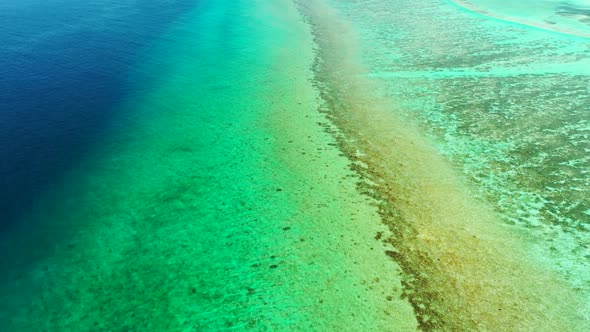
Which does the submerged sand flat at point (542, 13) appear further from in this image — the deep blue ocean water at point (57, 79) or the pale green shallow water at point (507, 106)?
the deep blue ocean water at point (57, 79)

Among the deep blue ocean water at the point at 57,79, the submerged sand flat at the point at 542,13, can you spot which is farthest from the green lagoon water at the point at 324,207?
the submerged sand flat at the point at 542,13

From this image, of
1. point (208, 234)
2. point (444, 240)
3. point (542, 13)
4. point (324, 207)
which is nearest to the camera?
point (444, 240)

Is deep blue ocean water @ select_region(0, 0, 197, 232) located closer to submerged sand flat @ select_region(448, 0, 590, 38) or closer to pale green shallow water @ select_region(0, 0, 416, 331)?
pale green shallow water @ select_region(0, 0, 416, 331)

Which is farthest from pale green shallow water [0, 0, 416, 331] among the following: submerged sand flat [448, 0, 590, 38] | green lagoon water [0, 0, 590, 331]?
submerged sand flat [448, 0, 590, 38]

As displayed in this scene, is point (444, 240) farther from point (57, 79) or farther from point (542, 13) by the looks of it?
point (542, 13)

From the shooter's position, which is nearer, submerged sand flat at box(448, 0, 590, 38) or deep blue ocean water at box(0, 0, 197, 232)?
deep blue ocean water at box(0, 0, 197, 232)

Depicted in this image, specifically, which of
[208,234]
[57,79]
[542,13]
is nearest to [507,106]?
[208,234]
